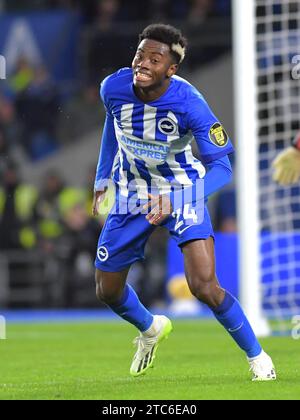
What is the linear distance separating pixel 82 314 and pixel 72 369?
22.4 ft

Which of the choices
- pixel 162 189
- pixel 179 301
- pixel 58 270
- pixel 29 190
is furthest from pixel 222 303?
pixel 29 190

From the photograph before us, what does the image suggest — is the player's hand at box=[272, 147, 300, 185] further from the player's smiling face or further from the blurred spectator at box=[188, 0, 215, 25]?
the blurred spectator at box=[188, 0, 215, 25]

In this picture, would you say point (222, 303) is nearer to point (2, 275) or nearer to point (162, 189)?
point (162, 189)

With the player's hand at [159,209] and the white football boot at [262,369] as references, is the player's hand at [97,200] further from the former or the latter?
the white football boot at [262,369]

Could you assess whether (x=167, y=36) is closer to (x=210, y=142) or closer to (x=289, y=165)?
(x=210, y=142)

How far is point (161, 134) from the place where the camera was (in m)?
6.77

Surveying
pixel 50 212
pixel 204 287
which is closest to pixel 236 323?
pixel 204 287

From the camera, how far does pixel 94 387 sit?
21.0 feet

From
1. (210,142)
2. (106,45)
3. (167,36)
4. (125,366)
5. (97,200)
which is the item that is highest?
(106,45)

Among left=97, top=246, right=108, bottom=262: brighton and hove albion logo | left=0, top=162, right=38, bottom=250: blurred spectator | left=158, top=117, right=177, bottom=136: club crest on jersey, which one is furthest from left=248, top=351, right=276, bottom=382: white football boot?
left=0, top=162, right=38, bottom=250: blurred spectator

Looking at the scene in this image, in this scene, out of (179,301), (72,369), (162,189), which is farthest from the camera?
(179,301)

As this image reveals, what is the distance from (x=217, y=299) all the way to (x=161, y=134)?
41.3 inches

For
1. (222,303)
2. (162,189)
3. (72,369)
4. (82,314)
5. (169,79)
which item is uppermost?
(169,79)

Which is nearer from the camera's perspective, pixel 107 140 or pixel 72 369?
pixel 107 140
